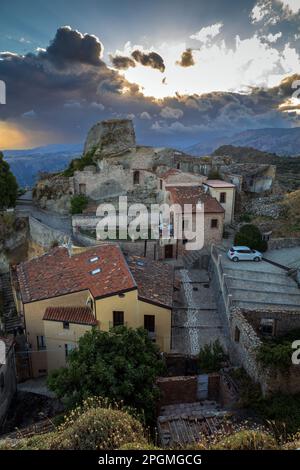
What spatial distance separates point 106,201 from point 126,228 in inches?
364

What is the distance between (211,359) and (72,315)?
7858 millimetres

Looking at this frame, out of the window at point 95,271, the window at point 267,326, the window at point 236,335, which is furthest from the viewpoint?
the window at point 95,271

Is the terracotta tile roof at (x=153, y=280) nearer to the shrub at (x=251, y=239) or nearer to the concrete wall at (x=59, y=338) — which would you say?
the concrete wall at (x=59, y=338)

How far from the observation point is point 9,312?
24672mm

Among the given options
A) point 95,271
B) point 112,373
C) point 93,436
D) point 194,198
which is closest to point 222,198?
point 194,198

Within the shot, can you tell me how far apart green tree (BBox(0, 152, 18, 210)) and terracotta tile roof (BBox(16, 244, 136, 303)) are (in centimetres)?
1689

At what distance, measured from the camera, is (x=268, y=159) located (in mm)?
88875

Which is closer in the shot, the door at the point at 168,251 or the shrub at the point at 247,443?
the shrub at the point at 247,443

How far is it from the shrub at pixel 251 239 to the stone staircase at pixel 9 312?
18.0m

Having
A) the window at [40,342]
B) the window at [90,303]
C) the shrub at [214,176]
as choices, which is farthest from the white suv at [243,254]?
the window at [40,342]

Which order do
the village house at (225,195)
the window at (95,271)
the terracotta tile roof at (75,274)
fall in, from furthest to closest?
the village house at (225,195)
the window at (95,271)
the terracotta tile roof at (75,274)

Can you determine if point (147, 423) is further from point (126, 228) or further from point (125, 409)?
point (126, 228)

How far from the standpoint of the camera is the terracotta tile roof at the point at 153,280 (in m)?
17.6

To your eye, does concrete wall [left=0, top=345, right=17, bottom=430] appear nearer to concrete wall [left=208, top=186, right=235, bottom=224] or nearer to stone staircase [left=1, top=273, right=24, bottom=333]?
stone staircase [left=1, top=273, right=24, bottom=333]
